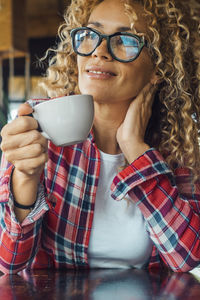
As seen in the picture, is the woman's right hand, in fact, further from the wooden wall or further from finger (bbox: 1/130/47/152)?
the wooden wall

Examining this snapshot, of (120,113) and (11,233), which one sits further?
(120,113)

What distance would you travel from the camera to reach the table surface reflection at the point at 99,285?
2.53ft

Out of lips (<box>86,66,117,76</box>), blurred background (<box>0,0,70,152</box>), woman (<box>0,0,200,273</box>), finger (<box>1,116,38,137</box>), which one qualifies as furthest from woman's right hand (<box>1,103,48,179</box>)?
blurred background (<box>0,0,70,152</box>)

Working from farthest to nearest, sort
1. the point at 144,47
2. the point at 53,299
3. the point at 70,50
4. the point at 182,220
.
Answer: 1. the point at 70,50
2. the point at 144,47
3. the point at 182,220
4. the point at 53,299

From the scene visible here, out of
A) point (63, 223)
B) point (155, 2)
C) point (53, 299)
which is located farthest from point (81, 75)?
point (53, 299)

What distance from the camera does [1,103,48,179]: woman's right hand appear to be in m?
0.90

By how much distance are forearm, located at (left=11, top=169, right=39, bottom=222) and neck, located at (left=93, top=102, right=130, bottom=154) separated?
0.36 meters

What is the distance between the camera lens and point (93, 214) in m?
1.24

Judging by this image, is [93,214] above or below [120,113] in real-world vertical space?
below

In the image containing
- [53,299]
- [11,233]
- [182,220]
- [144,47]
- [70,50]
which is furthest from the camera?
[70,50]

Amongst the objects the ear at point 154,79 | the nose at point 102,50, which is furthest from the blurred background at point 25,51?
the nose at point 102,50

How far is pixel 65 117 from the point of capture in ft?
2.83

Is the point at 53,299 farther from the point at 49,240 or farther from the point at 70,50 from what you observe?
the point at 70,50

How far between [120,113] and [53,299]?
73cm
